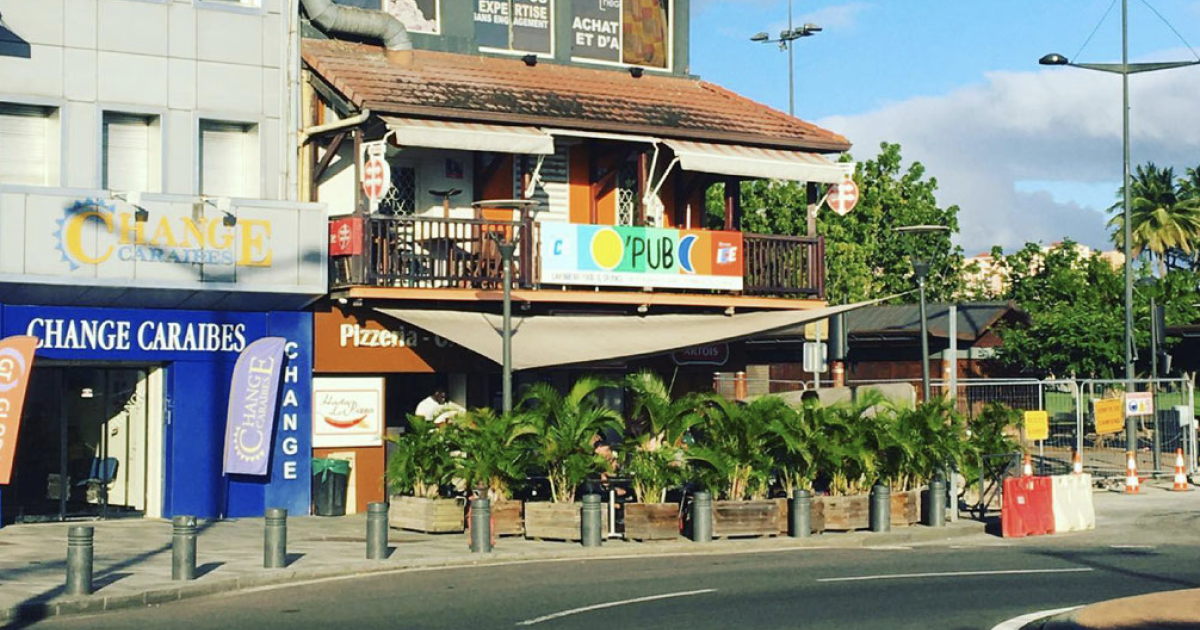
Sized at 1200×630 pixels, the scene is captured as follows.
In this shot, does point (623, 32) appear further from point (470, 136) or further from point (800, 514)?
point (800, 514)

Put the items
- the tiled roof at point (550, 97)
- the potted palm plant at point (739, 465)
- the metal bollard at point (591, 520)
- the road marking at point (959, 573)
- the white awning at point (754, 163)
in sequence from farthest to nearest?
the white awning at point (754, 163)
the tiled roof at point (550, 97)
the potted palm plant at point (739, 465)
the metal bollard at point (591, 520)
the road marking at point (959, 573)

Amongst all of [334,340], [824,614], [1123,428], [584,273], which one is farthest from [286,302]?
[1123,428]

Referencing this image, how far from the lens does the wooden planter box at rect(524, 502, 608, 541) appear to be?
2375 cm

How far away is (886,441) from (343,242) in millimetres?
9276

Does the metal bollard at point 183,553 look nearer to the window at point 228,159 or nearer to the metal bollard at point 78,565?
the metal bollard at point 78,565

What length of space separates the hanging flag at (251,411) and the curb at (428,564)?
6.77 m

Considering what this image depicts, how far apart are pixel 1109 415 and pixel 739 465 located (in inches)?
472

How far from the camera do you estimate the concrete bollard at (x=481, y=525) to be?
72.6 ft

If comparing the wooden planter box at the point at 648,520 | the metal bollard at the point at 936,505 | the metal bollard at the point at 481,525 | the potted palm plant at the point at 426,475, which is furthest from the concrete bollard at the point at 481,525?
the metal bollard at the point at 936,505

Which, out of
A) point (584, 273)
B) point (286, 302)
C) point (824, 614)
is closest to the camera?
point (824, 614)

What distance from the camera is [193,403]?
27.5m

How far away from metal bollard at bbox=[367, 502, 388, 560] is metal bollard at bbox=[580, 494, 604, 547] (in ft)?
10.1

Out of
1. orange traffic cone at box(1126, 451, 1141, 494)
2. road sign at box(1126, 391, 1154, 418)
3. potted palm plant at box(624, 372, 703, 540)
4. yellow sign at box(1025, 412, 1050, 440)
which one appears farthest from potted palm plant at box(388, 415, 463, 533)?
road sign at box(1126, 391, 1154, 418)

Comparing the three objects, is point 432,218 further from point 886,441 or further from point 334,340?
point 886,441
